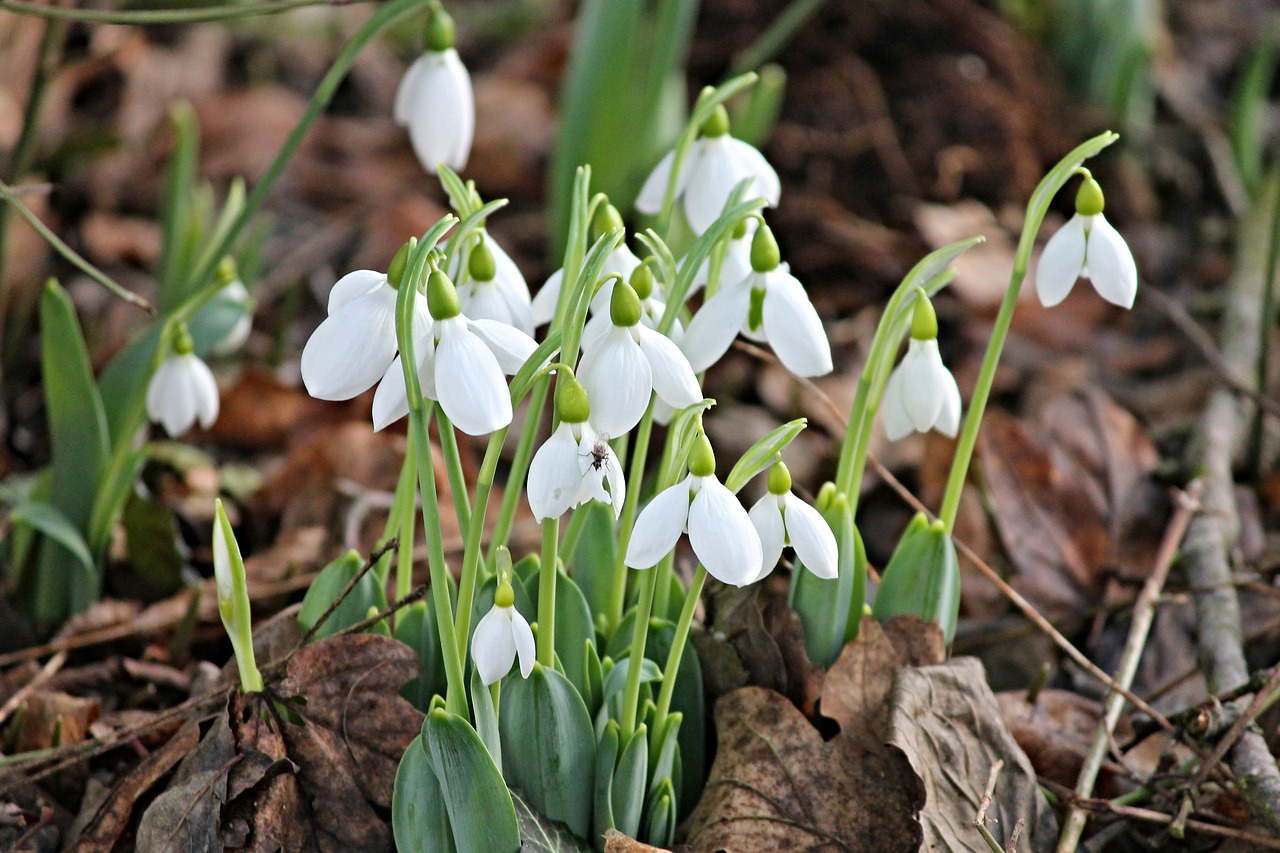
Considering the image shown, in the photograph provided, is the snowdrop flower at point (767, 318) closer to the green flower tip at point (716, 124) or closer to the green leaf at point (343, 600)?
the green flower tip at point (716, 124)

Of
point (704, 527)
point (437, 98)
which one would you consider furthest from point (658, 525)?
point (437, 98)

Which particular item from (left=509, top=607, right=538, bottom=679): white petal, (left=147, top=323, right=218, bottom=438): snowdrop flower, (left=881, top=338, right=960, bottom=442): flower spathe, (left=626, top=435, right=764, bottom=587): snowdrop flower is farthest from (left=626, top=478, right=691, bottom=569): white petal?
(left=147, top=323, right=218, bottom=438): snowdrop flower

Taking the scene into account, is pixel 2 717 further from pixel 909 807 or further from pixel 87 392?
pixel 909 807

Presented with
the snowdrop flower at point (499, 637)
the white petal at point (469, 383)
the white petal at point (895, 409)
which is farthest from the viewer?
the white petal at point (895, 409)

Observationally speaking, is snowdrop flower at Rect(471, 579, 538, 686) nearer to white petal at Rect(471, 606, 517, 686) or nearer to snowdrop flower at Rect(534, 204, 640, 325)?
white petal at Rect(471, 606, 517, 686)

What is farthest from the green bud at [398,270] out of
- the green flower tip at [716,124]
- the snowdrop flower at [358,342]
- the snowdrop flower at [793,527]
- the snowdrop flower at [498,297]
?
the green flower tip at [716,124]

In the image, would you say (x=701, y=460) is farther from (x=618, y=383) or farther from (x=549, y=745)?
(x=549, y=745)
